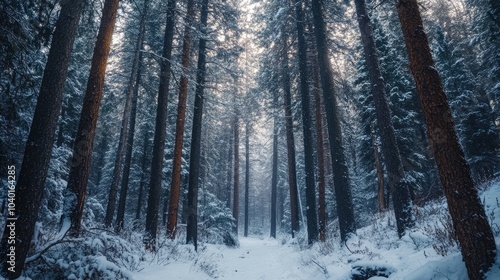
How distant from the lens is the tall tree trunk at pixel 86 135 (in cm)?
608

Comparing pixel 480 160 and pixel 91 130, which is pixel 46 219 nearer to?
pixel 91 130

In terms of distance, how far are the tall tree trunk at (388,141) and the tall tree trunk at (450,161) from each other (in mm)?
4039

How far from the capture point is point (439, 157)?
4160 millimetres

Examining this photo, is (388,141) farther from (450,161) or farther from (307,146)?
(307,146)

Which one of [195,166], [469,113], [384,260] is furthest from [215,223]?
[469,113]

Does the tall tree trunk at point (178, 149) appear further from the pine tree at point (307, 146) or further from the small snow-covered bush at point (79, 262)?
the small snow-covered bush at point (79, 262)

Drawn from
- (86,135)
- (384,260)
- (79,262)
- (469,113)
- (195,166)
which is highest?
(469,113)

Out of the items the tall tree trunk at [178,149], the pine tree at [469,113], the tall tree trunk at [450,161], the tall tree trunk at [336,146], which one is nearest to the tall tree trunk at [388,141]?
the tall tree trunk at [336,146]

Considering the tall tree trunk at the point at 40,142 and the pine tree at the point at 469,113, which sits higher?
the pine tree at the point at 469,113

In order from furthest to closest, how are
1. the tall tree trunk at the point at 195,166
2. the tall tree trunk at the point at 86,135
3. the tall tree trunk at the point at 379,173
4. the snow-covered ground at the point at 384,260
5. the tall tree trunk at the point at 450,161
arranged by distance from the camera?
the tall tree trunk at the point at 379,173
the tall tree trunk at the point at 195,166
the tall tree trunk at the point at 86,135
the snow-covered ground at the point at 384,260
the tall tree trunk at the point at 450,161

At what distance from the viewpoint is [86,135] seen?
640 cm

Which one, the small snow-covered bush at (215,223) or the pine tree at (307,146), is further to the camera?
the small snow-covered bush at (215,223)

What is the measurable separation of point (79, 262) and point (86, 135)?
2.99 metres

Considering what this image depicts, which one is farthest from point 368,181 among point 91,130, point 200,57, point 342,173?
point 91,130
